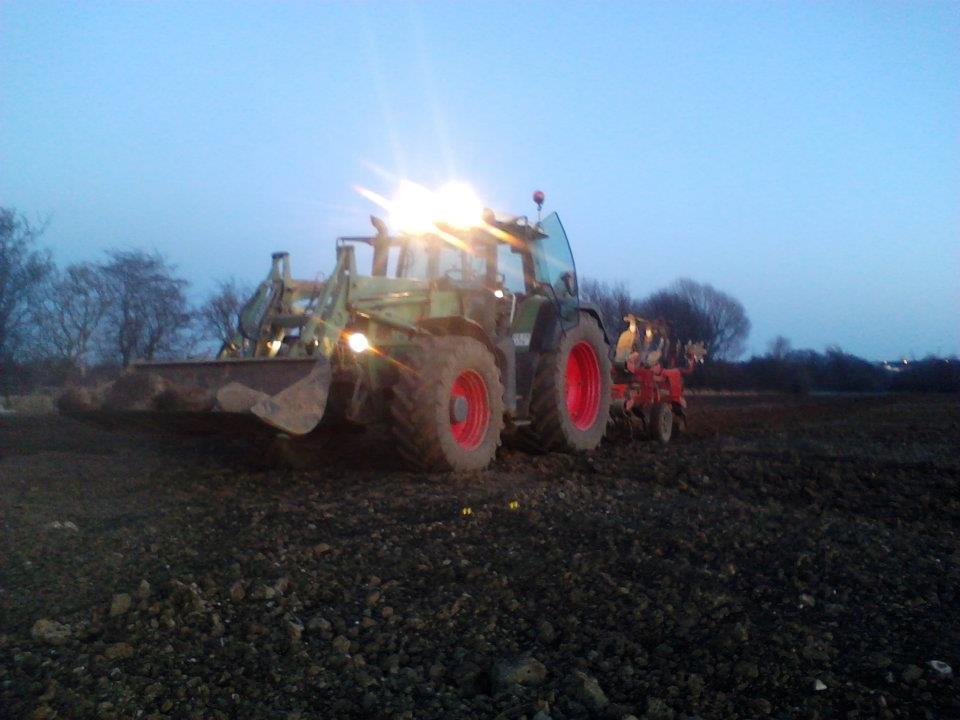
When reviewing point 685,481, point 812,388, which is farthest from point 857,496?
point 812,388

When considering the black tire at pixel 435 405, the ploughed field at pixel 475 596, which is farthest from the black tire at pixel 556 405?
the ploughed field at pixel 475 596

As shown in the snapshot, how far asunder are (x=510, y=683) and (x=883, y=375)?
4167 centimetres

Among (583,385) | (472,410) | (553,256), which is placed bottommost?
(472,410)

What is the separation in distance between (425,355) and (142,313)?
12548 mm

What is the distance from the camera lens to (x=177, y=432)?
7.74 metres

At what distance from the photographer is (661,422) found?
13.2m

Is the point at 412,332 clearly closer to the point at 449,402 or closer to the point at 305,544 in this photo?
the point at 449,402

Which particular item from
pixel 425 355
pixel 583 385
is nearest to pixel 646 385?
pixel 583 385

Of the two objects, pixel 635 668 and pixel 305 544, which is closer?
pixel 635 668

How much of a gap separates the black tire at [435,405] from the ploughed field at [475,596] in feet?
0.80

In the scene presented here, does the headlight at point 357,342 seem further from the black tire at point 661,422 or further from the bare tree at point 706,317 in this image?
the bare tree at point 706,317

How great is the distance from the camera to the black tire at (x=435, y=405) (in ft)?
25.2

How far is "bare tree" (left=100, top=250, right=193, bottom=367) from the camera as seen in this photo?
59.1 feet

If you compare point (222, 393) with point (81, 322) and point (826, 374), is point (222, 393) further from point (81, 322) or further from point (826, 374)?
point (826, 374)
